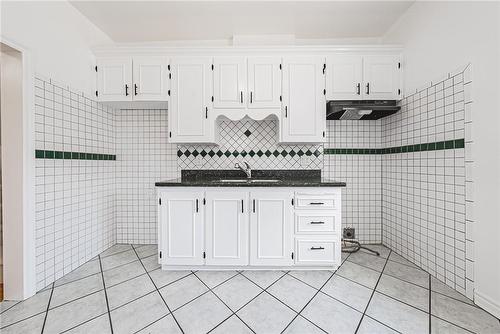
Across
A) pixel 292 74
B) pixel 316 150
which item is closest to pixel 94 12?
pixel 292 74

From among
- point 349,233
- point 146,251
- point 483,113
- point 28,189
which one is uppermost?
point 483,113

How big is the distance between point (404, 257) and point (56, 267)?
346 cm

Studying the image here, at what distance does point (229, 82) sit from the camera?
2.28 meters

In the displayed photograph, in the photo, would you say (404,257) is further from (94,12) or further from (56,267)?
(94,12)

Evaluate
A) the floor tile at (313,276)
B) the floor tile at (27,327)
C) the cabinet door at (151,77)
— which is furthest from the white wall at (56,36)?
the floor tile at (313,276)

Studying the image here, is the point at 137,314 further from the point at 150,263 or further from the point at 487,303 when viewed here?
the point at 487,303

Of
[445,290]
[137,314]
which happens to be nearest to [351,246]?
[445,290]

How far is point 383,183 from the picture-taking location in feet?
8.63

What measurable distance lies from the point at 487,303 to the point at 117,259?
10.5 feet

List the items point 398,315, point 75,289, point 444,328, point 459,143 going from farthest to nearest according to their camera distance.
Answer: point 75,289 < point 459,143 < point 398,315 < point 444,328

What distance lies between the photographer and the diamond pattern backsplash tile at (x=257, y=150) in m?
2.65

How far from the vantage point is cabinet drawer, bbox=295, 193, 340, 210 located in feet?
6.52

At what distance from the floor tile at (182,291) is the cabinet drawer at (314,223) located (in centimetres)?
100

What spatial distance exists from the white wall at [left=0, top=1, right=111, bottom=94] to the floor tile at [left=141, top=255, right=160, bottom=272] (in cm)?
194
